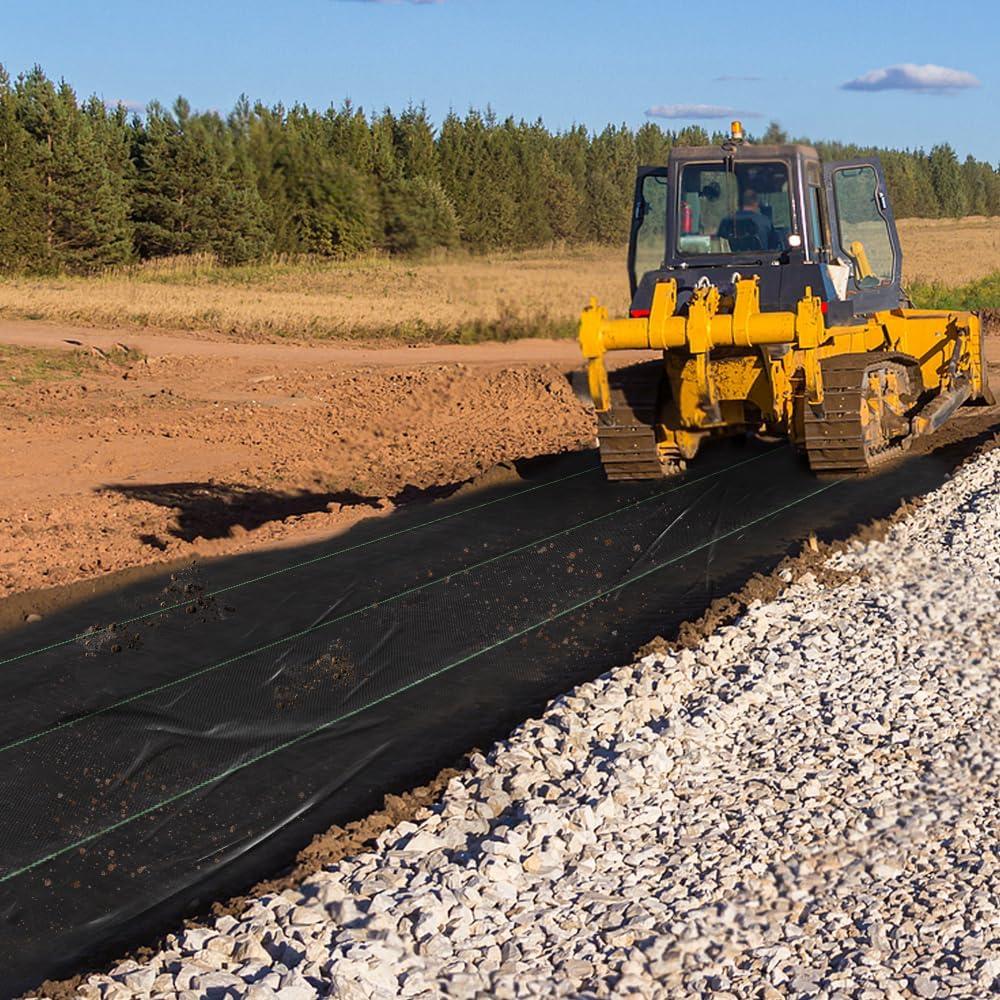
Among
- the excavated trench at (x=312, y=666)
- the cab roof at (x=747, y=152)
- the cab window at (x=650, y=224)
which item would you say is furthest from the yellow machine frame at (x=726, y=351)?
the cab roof at (x=747, y=152)

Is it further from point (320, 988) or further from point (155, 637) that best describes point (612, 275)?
point (320, 988)

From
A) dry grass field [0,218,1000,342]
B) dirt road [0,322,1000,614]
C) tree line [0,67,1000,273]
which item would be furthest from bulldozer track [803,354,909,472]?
tree line [0,67,1000,273]

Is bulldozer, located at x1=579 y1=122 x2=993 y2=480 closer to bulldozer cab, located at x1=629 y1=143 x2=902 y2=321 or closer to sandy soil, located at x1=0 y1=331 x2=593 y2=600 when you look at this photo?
bulldozer cab, located at x1=629 y1=143 x2=902 y2=321

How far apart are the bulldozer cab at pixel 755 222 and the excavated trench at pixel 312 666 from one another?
185 cm

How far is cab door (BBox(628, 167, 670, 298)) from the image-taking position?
1240 centimetres

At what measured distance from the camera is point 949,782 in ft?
20.1

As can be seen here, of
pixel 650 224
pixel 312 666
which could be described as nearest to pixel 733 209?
pixel 650 224

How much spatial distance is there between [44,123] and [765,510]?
3807 centimetres

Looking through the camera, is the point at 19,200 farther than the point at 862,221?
Yes

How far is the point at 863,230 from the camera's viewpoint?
1325 centimetres

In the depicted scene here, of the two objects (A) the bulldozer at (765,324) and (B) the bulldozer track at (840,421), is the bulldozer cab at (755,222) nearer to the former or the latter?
(A) the bulldozer at (765,324)

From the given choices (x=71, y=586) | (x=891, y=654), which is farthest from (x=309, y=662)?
(x=891, y=654)

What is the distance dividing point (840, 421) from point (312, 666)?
516 centimetres

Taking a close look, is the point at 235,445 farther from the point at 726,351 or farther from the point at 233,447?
the point at 726,351
